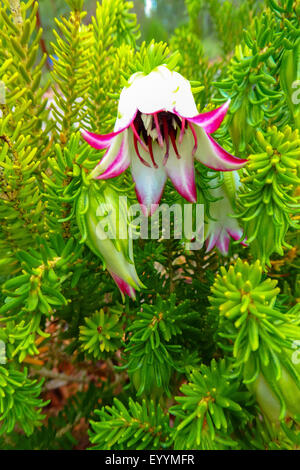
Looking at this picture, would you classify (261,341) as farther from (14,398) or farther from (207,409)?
(14,398)

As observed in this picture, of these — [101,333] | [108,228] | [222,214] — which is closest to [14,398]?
[101,333]

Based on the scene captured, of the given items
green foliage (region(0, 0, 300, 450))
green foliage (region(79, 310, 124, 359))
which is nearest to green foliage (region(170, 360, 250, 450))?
green foliage (region(0, 0, 300, 450))

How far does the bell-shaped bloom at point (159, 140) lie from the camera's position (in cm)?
39

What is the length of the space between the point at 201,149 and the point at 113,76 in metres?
0.34

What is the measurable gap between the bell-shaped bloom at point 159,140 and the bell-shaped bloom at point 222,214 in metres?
0.07

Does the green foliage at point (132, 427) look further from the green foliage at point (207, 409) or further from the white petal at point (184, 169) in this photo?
the white petal at point (184, 169)

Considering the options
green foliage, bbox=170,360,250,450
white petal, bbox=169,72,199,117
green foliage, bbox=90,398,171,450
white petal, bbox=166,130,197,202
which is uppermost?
white petal, bbox=169,72,199,117

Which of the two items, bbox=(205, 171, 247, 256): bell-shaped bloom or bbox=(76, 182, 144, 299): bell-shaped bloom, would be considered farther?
bbox=(205, 171, 247, 256): bell-shaped bloom

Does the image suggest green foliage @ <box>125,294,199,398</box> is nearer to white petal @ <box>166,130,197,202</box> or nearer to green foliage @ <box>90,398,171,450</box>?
green foliage @ <box>90,398,171,450</box>

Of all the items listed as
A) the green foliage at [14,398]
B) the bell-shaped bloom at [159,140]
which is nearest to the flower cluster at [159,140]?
the bell-shaped bloom at [159,140]

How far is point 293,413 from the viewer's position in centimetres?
39

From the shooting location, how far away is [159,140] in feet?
1.33

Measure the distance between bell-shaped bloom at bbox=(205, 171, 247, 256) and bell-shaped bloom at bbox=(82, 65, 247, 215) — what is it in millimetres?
73

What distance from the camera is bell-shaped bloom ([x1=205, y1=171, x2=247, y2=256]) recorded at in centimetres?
50
